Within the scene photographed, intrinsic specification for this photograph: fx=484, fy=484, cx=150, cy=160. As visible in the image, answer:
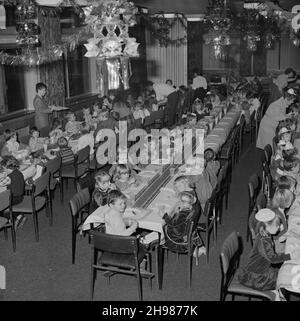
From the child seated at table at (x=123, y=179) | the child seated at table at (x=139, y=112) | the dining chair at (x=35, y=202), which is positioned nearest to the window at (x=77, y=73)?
the child seated at table at (x=139, y=112)

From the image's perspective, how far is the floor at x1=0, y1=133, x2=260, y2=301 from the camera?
16.5 ft

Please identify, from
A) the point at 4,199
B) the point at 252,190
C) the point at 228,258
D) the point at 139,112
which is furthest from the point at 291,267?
the point at 139,112

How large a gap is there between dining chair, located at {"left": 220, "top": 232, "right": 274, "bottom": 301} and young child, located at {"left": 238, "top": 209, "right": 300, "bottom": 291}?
5 centimetres

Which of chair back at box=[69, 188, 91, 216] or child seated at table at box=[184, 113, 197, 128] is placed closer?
chair back at box=[69, 188, 91, 216]

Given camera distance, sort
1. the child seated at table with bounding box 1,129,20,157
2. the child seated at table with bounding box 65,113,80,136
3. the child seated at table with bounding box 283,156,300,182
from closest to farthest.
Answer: the child seated at table with bounding box 283,156,300,182
the child seated at table with bounding box 1,129,20,157
the child seated at table with bounding box 65,113,80,136

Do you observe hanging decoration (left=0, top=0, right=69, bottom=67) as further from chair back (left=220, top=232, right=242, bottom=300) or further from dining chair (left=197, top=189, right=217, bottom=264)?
chair back (left=220, top=232, right=242, bottom=300)

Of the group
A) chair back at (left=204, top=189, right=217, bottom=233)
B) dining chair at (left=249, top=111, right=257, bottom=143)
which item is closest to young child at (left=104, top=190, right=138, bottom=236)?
chair back at (left=204, top=189, right=217, bottom=233)

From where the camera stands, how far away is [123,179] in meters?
6.05

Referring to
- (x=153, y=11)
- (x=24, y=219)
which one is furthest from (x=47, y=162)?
(x=153, y=11)

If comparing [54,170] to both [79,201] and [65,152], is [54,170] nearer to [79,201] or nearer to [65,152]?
[65,152]

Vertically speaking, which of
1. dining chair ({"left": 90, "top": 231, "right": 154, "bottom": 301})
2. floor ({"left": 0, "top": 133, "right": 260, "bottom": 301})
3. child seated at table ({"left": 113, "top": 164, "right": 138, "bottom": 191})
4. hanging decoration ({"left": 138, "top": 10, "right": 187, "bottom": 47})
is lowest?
floor ({"left": 0, "top": 133, "right": 260, "bottom": 301})

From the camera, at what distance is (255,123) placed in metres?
11.8

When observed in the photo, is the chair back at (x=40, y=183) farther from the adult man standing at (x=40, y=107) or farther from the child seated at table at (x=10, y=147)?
the adult man standing at (x=40, y=107)

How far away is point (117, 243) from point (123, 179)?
1682mm
